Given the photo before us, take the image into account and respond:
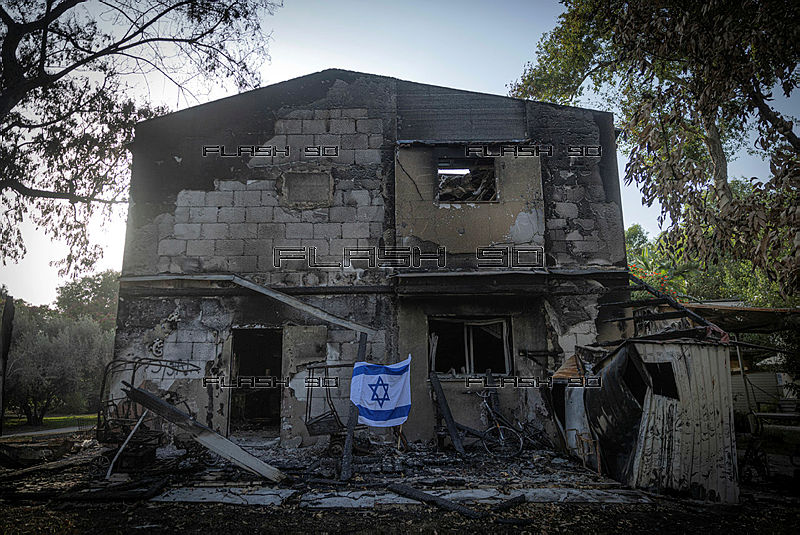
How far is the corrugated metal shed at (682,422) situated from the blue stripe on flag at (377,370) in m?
3.40

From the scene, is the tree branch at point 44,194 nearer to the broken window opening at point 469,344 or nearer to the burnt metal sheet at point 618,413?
the broken window opening at point 469,344

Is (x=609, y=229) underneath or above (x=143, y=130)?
underneath

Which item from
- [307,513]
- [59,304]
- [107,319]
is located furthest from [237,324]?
[59,304]

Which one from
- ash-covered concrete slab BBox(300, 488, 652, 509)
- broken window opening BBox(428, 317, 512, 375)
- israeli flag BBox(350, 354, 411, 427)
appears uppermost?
broken window opening BBox(428, 317, 512, 375)

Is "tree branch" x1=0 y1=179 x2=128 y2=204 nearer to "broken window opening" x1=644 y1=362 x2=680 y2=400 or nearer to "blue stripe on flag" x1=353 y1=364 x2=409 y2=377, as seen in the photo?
"blue stripe on flag" x1=353 y1=364 x2=409 y2=377

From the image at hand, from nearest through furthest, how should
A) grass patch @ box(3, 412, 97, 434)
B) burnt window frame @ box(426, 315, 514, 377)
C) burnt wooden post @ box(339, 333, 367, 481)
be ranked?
burnt wooden post @ box(339, 333, 367, 481) → burnt window frame @ box(426, 315, 514, 377) → grass patch @ box(3, 412, 97, 434)

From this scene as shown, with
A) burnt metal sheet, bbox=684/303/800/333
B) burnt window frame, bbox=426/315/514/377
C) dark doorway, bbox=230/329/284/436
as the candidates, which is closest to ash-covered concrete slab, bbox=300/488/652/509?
burnt window frame, bbox=426/315/514/377

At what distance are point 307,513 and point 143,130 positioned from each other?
843cm

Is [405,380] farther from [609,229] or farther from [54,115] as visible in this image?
[54,115]

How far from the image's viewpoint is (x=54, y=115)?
10.9 meters

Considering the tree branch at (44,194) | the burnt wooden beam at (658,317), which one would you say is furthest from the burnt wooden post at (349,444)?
the tree branch at (44,194)

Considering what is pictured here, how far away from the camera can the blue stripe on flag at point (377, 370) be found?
7.74 metres

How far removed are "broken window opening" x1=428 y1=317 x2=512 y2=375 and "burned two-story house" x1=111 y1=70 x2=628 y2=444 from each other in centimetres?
4

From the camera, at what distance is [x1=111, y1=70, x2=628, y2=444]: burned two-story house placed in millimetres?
8906
